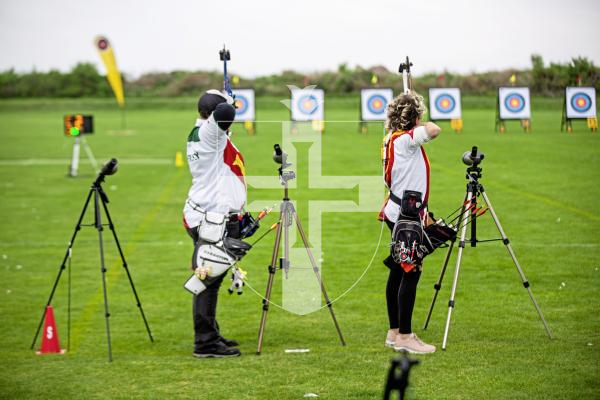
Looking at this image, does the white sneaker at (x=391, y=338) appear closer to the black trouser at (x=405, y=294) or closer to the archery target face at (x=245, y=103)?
the black trouser at (x=405, y=294)

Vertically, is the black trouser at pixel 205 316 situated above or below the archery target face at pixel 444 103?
below

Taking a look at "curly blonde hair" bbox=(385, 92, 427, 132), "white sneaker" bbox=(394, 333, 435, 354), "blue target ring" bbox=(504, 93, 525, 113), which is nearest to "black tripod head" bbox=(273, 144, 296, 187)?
"curly blonde hair" bbox=(385, 92, 427, 132)

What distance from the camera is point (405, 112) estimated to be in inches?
272

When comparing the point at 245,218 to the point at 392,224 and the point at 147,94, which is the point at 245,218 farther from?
the point at 147,94

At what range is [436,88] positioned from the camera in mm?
30781

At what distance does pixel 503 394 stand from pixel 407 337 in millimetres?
1259

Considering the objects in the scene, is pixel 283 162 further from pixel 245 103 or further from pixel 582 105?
pixel 245 103

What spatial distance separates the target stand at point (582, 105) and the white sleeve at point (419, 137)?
1047cm

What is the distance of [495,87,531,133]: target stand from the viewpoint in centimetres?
2577

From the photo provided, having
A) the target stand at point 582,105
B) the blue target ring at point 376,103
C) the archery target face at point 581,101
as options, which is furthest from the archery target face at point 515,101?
the archery target face at point 581,101

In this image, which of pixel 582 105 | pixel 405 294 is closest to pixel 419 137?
pixel 405 294

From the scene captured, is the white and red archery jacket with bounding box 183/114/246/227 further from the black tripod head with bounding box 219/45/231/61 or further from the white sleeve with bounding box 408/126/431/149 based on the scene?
the white sleeve with bounding box 408/126/431/149

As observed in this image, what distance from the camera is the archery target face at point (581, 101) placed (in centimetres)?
1664

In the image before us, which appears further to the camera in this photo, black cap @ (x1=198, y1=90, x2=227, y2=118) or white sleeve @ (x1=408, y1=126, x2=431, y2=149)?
black cap @ (x1=198, y1=90, x2=227, y2=118)
